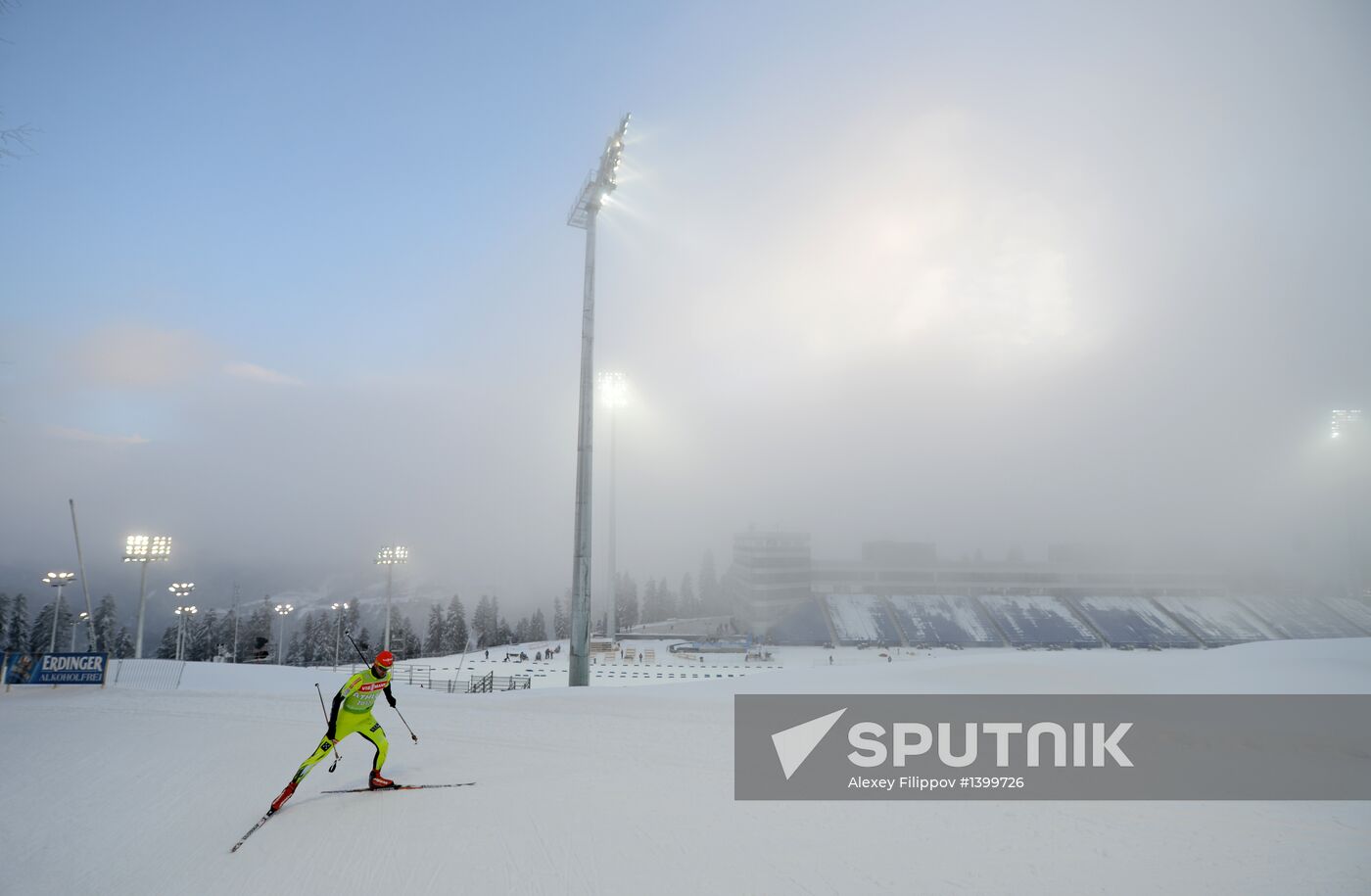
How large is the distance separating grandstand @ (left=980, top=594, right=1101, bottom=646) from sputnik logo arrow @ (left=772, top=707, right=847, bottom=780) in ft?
283

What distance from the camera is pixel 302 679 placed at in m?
22.0

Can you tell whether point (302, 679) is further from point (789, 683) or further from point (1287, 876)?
point (1287, 876)

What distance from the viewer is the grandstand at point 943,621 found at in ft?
276

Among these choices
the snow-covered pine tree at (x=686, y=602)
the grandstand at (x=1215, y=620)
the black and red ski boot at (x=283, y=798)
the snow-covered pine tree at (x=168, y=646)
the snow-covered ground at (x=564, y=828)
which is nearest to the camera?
the snow-covered ground at (x=564, y=828)

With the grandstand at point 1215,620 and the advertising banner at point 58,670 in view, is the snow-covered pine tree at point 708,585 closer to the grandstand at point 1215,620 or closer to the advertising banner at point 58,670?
the grandstand at point 1215,620

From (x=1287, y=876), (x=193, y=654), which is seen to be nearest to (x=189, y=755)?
(x=1287, y=876)

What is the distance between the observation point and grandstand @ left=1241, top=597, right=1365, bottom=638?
90062 mm

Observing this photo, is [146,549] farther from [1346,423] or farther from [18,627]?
[1346,423]

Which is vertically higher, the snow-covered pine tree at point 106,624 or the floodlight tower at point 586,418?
the floodlight tower at point 586,418

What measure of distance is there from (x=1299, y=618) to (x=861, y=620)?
7224 cm

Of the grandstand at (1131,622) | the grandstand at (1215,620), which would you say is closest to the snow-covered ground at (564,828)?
the grandstand at (1131,622)

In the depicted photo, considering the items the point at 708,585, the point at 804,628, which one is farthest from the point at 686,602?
the point at 804,628

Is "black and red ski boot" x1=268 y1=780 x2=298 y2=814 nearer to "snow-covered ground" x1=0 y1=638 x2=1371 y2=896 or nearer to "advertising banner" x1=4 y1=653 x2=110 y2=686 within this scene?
"snow-covered ground" x1=0 y1=638 x2=1371 y2=896

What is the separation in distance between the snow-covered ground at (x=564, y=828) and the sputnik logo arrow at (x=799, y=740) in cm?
103
